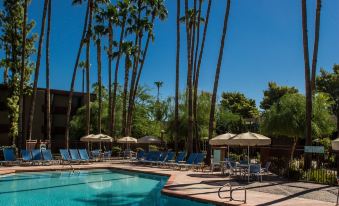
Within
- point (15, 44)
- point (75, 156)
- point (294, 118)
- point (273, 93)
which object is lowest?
point (75, 156)

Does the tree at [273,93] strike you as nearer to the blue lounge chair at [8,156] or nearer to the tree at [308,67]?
the tree at [308,67]

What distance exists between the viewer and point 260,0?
1119 inches

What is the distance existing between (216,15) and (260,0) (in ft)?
18.9

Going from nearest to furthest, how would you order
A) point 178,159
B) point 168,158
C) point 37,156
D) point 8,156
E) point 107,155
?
point 8,156 < point 178,159 < point 37,156 < point 168,158 < point 107,155

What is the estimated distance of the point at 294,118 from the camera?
2173 cm

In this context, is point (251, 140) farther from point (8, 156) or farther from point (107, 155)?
point (107, 155)

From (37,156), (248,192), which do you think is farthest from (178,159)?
(248,192)

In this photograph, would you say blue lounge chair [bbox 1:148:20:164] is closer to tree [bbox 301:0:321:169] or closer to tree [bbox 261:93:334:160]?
tree [bbox 261:93:334:160]

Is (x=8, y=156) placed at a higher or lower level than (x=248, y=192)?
higher

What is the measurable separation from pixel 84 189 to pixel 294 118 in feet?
41.5

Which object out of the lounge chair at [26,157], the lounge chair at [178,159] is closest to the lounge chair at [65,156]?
the lounge chair at [26,157]

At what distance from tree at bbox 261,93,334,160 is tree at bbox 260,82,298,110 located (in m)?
34.2

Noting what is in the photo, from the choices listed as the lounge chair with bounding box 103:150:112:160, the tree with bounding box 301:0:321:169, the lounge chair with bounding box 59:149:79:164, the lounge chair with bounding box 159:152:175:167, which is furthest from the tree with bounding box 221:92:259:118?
the tree with bounding box 301:0:321:169

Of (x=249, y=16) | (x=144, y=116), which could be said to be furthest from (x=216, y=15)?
(x=144, y=116)
